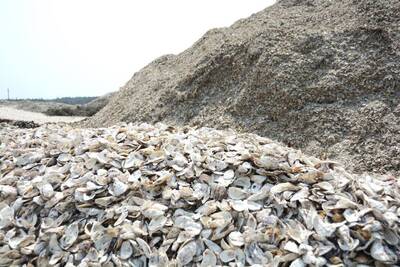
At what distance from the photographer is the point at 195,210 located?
2.20 m

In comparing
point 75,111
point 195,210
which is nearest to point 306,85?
point 195,210

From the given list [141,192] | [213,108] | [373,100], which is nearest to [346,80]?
[373,100]

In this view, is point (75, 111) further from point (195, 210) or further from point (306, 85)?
point (195, 210)

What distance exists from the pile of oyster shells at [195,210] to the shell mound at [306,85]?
1.24 meters

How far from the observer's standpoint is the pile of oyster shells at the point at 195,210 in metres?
1.92

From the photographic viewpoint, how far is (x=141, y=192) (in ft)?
7.63

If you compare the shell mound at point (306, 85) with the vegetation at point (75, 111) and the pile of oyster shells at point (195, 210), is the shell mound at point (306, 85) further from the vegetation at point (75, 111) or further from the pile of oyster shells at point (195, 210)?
the vegetation at point (75, 111)

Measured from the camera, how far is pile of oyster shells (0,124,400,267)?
6.29ft

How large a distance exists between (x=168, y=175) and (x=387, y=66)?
8.33ft

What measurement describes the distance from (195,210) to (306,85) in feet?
7.55

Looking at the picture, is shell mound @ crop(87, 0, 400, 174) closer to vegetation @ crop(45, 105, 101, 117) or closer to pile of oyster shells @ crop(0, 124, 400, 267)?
pile of oyster shells @ crop(0, 124, 400, 267)

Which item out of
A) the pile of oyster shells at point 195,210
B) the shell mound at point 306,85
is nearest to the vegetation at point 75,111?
the shell mound at point 306,85

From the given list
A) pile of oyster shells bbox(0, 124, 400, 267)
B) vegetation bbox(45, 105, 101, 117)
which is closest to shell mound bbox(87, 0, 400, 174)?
pile of oyster shells bbox(0, 124, 400, 267)

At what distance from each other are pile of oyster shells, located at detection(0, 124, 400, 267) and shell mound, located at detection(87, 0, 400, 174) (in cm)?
124
